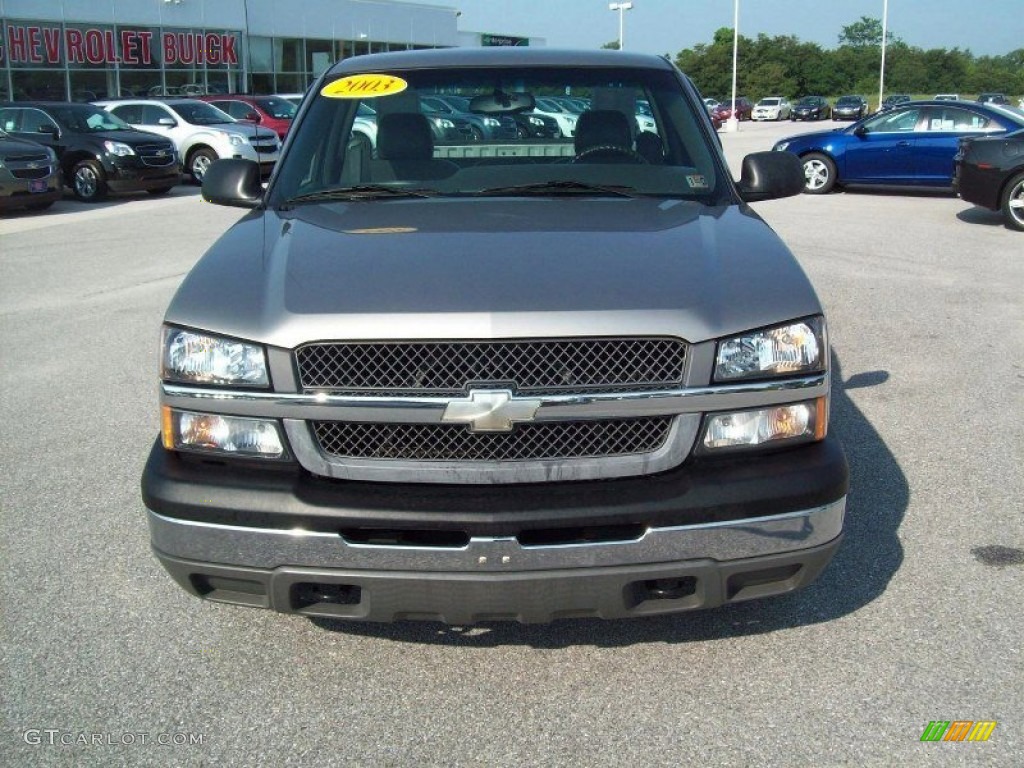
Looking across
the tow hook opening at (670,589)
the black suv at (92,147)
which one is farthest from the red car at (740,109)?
the tow hook opening at (670,589)

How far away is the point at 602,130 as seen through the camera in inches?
175

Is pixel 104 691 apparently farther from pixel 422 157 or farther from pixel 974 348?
pixel 974 348

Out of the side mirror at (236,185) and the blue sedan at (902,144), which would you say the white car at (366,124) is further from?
the blue sedan at (902,144)

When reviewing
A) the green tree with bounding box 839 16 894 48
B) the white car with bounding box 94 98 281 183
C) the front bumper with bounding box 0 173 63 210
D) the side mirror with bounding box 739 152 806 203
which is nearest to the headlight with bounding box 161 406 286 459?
the side mirror with bounding box 739 152 806 203

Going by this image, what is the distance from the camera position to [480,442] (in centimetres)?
296

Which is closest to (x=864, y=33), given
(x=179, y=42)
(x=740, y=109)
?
(x=740, y=109)

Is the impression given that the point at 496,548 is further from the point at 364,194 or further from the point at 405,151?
the point at 405,151

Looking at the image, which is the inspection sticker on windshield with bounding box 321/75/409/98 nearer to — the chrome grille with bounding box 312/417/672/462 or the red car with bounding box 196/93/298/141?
the chrome grille with bounding box 312/417/672/462

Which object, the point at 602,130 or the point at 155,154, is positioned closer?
the point at 602,130

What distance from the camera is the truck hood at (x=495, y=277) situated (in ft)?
9.64

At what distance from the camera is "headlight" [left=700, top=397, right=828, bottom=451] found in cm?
302

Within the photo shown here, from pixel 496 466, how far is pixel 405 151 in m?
1.89

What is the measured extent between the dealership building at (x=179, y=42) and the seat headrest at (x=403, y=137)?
32845 mm

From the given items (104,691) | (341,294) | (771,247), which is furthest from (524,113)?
(104,691)
